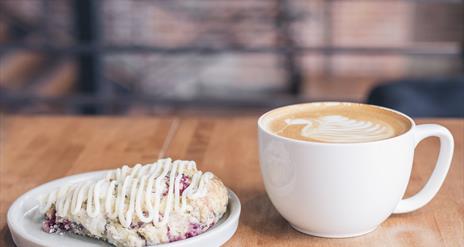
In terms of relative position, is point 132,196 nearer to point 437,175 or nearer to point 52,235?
point 52,235

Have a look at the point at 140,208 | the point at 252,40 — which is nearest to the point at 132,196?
the point at 140,208

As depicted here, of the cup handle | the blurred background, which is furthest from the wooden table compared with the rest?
the blurred background

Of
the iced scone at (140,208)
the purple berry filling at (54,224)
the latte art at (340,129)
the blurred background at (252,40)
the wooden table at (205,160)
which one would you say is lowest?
the blurred background at (252,40)

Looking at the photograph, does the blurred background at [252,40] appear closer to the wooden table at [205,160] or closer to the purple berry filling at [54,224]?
the wooden table at [205,160]

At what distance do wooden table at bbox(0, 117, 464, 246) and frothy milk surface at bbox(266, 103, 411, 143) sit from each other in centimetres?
11

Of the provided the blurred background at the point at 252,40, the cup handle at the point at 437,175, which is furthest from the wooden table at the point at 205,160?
the blurred background at the point at 252,40

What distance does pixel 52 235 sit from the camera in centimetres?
67

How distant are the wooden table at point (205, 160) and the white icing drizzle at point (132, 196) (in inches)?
3.1

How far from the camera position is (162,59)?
172 inches

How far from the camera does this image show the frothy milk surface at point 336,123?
2.22ft

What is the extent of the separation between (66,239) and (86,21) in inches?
103

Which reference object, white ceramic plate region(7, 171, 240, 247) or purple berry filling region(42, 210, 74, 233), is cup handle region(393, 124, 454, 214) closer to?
white ceramic plate region(7, 171, 240, 247)

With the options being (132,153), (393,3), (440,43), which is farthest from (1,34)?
(132,153)

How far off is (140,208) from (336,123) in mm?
224
